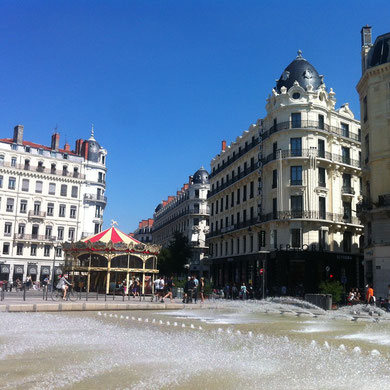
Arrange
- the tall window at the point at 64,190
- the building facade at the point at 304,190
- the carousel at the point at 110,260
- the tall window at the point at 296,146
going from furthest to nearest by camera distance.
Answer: the tall window at the point at 64,190
the tall window at the point at 296,146
the building facade at the point at 304,190
the carousel at the point at 110,260

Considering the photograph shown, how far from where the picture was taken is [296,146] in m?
44.2

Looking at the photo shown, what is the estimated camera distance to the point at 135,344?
1003 cm

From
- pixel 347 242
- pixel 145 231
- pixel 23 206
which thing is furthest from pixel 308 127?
pixel 145 231

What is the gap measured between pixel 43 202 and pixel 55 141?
10.3 m

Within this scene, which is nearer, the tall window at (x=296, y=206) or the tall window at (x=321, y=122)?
the tall window at (x=296, y=206)

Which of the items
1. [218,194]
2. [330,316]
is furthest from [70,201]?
[330,316]

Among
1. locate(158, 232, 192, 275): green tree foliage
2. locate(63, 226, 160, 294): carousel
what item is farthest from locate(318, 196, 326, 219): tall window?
locate(158, 232, 192, 275): green tree foliage

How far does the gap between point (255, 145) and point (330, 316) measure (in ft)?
102

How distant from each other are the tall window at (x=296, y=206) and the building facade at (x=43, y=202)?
1254 inches

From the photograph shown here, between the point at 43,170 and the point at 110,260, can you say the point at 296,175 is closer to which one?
the point at 110,260

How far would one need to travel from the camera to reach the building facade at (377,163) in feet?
99.3

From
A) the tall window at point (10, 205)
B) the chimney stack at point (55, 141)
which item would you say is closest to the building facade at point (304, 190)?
the tall window at point (10, 205)

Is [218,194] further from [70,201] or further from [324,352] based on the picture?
[324,352]

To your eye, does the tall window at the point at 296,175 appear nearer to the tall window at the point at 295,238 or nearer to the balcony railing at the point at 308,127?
the balcony railing at the point at 308,127
